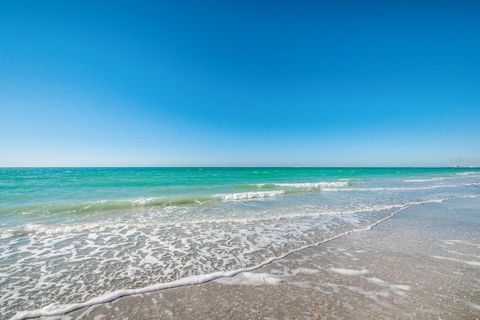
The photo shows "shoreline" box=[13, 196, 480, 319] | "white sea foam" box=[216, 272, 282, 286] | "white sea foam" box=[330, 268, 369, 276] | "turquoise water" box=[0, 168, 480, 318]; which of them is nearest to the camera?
"shoreline" box=[13, 196, 480, 319]

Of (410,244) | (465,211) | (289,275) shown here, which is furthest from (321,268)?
(465,211)

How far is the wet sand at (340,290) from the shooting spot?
12.1 feet

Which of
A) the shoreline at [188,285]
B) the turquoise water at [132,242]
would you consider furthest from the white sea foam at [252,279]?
the turquoise water at [132,242]

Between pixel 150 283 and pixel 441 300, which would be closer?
pixel 441 300

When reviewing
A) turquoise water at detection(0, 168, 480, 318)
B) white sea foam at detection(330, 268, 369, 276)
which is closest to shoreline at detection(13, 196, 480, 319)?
white sea foam at detection(330, 268, 369, 276)

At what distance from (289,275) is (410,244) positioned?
14.8 ft

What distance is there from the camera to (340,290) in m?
4.33

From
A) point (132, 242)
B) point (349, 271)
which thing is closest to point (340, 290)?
point (349, 271)

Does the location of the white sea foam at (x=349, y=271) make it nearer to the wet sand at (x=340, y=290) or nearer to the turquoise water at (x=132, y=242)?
the wet sand at (x=340, y=290)

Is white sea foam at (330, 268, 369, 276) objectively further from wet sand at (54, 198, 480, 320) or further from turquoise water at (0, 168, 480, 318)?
turquoise water at (0, 168, 480, 318)

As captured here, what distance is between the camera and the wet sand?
12.1 ft

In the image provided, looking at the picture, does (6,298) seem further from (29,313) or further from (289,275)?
(289,275)

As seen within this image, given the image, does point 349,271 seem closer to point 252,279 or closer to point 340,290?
point 340,290

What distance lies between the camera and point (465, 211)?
11977 millimetres
